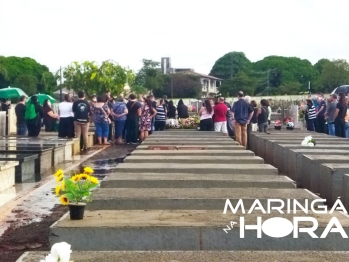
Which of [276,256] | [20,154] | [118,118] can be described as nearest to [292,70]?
[118,118]

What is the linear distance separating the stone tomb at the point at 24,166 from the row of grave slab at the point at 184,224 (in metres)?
3.94

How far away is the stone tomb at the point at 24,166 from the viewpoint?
36.3 feet

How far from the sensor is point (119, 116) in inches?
791

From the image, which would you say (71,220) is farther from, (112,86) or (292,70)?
(292,70)

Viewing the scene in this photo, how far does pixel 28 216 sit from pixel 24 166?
343 centimetres

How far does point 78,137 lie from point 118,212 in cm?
1234

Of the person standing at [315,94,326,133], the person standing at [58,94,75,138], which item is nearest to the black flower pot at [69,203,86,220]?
the person standing at [58,94,75,138]

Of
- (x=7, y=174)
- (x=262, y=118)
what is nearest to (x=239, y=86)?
(x=262, y=118)

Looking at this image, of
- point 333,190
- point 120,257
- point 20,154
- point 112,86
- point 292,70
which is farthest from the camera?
point 292,70

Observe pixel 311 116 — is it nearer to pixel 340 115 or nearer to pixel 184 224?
pixel 340 115

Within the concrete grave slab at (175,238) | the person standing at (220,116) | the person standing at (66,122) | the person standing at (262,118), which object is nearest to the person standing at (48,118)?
the person standing at (66,122)

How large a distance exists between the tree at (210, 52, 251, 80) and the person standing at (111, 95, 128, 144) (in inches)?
3440

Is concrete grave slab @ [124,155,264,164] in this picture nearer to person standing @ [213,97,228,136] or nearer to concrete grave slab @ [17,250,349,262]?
concrete grave slab @ [17,250,349,262]

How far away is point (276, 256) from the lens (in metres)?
4.49
